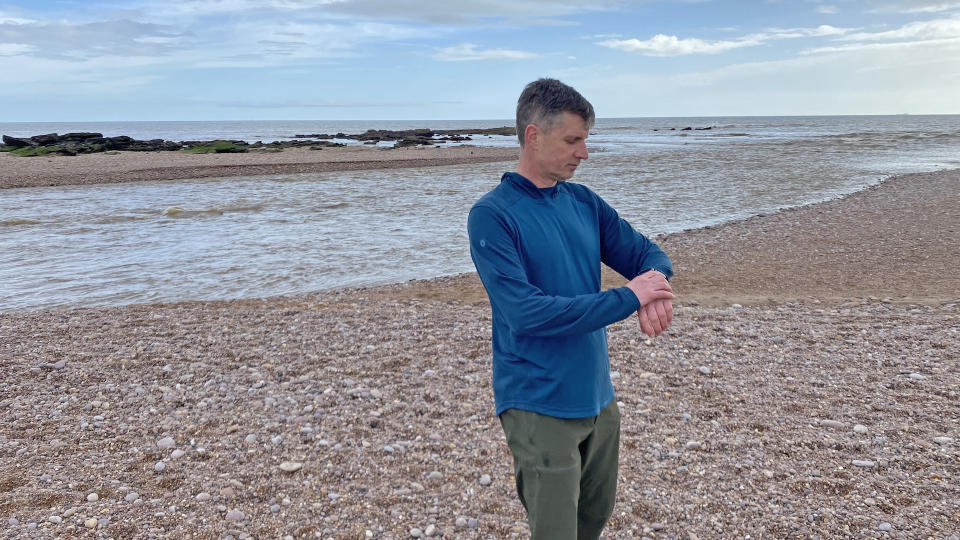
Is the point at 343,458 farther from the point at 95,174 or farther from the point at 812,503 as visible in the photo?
the point at 95,174

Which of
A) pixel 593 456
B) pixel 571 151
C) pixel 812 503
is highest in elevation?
pixel 571 151

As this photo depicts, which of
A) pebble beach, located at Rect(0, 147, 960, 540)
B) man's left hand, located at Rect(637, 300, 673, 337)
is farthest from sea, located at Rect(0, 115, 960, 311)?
man's left hand, located at Rect(637, 300, 673, 337)

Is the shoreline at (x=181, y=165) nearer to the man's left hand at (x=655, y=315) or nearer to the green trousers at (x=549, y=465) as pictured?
the green trousers at (x=549, y=465)

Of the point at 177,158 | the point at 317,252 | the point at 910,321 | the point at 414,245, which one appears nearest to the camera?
the point at 910,321

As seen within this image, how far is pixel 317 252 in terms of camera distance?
46.4ft

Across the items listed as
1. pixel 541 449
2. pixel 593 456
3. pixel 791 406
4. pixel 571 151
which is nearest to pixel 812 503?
pixel 791 406

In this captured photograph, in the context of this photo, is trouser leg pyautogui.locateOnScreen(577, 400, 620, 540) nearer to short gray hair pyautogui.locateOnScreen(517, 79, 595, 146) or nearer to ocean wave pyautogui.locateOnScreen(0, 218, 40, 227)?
short gray hair pyautogui.locateOnScreen(517, 79, 595, 146)

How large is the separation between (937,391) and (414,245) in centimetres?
1092

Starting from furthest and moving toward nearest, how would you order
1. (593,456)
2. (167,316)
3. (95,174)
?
(95,174)
(167,316)
(593,456)

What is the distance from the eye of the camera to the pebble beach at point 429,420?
162 inches

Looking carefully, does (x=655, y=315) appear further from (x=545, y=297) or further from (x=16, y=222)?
(x=16, y=222)

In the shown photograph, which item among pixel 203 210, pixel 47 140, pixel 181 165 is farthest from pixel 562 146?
pixel 47 140

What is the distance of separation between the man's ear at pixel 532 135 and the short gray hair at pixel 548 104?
0.01m

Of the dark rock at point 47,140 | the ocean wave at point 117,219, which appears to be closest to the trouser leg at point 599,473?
the ocean wave at point 117,219
